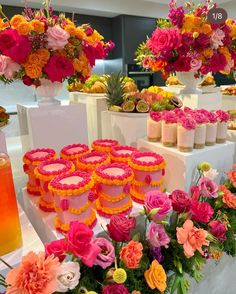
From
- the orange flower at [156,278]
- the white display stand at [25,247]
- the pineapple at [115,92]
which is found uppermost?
the pineapple at [115,92]

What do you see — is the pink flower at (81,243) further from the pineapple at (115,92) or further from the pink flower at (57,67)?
the pineapple at (115,92)

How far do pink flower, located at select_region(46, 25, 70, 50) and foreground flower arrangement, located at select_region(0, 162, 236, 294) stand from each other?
77cm

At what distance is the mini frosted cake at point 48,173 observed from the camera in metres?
0.89

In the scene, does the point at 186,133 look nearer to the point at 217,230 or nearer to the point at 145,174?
the point at 145,174

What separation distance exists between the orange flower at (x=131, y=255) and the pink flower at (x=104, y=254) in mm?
31

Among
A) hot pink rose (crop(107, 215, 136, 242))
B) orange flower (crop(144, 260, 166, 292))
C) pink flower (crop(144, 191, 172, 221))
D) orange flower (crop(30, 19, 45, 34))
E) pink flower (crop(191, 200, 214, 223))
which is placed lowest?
orange flower (crop(144, 260, 166, 292))

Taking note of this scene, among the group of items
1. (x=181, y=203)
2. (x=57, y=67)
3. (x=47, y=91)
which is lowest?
(x=181, y=203)

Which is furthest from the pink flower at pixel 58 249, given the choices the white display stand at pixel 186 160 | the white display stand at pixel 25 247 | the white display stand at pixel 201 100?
the white display stand at pixel 201 100

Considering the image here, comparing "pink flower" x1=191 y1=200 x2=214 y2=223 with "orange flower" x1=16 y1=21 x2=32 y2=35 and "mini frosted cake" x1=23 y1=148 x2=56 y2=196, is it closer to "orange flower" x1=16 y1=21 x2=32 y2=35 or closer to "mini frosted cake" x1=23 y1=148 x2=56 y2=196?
"mini frosted cake" x1=23 y1=148 x2=56 y2=196

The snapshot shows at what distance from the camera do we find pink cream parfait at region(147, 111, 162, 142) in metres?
1.23

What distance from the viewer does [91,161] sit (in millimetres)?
990

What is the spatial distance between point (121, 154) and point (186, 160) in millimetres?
272

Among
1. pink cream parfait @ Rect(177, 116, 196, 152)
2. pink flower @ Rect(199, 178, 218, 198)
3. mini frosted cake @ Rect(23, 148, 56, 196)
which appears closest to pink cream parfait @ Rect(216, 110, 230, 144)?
pink cream parfait @ Rect(177, 116, 196, 152)

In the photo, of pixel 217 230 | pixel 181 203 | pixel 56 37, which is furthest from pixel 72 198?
pixel 56 37
